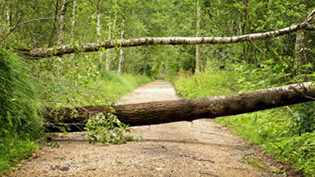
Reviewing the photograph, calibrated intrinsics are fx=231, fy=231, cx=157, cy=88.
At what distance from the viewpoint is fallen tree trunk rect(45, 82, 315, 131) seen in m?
4.79

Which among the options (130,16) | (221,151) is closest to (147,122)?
(221,151)

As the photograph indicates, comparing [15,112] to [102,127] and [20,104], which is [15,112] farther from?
[102,127]

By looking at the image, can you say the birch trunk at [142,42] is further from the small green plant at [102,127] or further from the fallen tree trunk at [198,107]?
the small green plant at [102,127]

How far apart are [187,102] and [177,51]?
53.6 feet

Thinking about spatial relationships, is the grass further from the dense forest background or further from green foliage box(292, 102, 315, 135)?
green foliage box(292, 102, 315, 135)

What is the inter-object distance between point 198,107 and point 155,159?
61.3 inches

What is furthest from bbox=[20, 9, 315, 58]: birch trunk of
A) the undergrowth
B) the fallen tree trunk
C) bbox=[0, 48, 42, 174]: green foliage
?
the undergrowth

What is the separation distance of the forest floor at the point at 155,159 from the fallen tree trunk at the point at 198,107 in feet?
1.76

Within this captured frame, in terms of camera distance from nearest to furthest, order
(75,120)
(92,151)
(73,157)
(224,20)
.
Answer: (73,157), (92,151), (75,120), (224,20)

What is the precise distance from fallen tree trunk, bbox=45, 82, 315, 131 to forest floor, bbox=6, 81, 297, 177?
0.54m

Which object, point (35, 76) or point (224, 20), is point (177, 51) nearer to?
point (224, 20)

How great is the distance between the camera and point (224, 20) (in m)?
10.8

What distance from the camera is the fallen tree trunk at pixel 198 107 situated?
4793 mm

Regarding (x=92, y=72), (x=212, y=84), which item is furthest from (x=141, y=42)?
(x=212, y=84)
